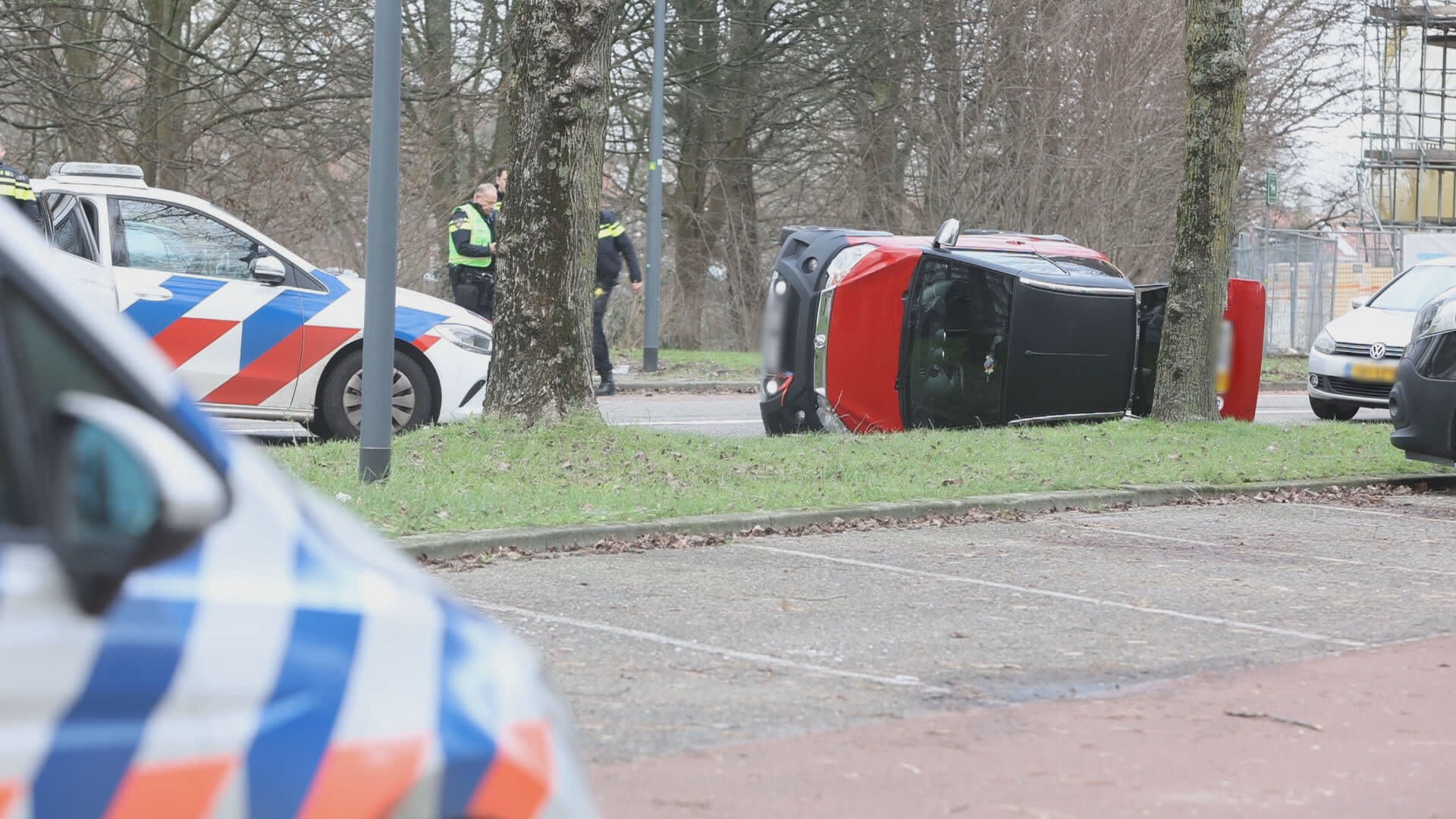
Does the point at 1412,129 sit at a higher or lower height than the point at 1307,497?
higher

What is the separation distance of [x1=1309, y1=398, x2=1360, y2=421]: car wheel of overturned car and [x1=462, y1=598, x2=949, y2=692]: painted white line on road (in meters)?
13.7

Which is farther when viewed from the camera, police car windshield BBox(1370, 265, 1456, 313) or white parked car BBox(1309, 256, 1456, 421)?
police car windshield BBox(1370, 265, 1456, 313)

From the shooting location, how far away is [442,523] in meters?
7.96

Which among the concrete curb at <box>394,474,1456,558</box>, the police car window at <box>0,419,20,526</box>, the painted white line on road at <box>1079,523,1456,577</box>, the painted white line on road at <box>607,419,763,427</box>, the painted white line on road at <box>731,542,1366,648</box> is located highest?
the police car window at <box>0,419,20,526</box>

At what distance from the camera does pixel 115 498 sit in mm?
1916

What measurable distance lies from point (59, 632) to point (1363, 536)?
856 cm

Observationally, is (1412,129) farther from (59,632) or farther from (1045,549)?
(59,632)

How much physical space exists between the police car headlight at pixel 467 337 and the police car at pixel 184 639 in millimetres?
9909

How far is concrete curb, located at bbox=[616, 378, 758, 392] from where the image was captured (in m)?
19.7

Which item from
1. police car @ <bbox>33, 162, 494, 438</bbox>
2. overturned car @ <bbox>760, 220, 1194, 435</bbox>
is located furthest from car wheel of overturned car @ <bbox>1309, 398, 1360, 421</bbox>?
police car @ <bbox>33, 162, 494, 438</bbox>

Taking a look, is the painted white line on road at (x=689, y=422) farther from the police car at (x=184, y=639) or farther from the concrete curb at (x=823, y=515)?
the police car at (x=184, y=639)

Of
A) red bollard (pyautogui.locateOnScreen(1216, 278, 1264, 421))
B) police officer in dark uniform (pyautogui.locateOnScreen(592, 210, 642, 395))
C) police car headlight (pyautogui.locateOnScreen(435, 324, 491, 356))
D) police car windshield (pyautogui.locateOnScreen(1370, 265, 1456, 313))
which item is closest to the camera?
police car headlight (pyautogui.locateOnScreen(435, 324, 491, 356))

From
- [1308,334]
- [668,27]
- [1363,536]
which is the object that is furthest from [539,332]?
[1308,334]

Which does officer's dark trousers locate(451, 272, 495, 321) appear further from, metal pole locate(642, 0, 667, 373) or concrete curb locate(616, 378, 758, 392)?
metal pole locate(642, 0, 667, 373)
